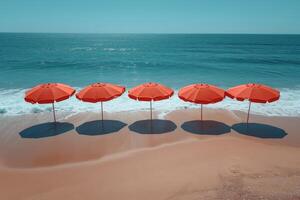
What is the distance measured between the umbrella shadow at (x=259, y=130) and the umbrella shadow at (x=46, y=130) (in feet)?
26.1

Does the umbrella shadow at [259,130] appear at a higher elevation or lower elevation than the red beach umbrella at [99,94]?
lower

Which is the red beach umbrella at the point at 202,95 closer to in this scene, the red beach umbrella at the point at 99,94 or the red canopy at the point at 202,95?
the red canopy at the point at 202,95

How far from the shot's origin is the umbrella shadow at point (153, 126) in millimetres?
12250

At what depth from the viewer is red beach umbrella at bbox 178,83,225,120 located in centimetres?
1112

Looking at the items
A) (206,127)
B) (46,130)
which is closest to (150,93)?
(206,127)

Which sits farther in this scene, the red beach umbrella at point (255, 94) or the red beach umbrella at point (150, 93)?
the red beach umbrella at point (150, 93)

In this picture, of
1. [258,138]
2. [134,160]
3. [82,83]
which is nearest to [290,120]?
[258,138]

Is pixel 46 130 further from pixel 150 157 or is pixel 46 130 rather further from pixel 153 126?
pixel 150 157

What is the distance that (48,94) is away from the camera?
11.4 metres

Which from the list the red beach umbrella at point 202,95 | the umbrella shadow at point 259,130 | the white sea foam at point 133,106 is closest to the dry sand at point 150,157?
the umbrella shadow at point 259,130

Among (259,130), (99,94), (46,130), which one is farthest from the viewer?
(46,130)

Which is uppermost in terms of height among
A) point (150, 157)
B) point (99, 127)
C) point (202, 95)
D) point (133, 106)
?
point (202, 95)

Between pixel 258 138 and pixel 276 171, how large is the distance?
3.02 meters

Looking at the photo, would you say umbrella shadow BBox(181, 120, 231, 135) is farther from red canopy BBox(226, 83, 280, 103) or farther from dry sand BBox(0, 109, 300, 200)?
red canopy BBox(226, 83, 280, 103)
